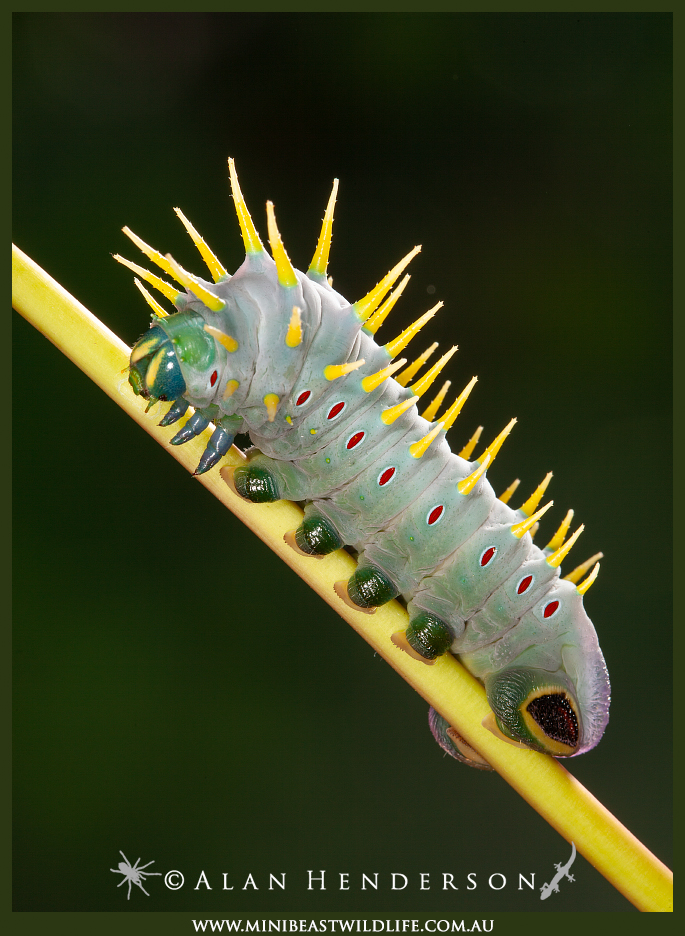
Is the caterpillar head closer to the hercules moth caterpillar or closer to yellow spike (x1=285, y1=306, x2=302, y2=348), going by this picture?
the hercules moth caterpillar

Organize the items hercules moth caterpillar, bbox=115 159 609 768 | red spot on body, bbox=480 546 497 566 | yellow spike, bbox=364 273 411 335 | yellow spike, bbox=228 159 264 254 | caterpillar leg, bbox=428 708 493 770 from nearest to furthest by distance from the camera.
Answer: yellow spike, bbox=228 159 264 254, hercules moth caterpillar, bbox=115 159 609 768, yellow spike, bbox=364 273 411 335, red spot on body, bbox=480 546 497 566, caterpillar leg, bbox=428 708 493 770

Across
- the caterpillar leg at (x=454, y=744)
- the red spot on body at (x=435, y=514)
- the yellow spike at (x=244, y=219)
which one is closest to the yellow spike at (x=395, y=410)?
the red spot on body at (x=435, y=514)

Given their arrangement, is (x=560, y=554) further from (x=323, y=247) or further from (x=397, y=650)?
(x=323, y=247)

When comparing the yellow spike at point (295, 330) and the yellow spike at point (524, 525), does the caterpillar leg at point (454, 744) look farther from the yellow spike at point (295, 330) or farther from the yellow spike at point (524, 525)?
the yellow spike at point (295, 330)

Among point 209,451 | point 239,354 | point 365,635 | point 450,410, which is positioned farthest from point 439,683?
point 239,354

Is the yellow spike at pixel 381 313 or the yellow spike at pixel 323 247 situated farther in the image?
the yellow spike at pixel 381 313

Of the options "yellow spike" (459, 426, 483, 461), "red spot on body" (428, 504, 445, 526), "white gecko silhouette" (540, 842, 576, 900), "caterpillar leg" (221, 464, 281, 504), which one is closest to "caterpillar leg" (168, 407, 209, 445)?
"caterpillar leg" (221, 464, 281, 504)
